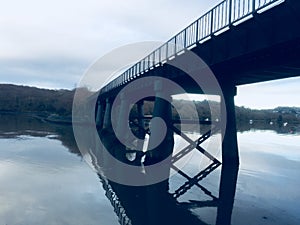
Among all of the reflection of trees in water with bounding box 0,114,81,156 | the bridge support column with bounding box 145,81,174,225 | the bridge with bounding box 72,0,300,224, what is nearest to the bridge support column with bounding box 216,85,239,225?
the bridge with bounding box 72,0,300,224

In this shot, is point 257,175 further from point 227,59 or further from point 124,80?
point 124,80

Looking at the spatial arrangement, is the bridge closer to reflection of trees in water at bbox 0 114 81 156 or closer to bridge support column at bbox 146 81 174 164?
bridge support column at bbox 146 81 174 164

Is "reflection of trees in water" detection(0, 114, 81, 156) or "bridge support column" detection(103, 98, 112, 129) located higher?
"bridge support column" detection(103, 98, 112, 129)

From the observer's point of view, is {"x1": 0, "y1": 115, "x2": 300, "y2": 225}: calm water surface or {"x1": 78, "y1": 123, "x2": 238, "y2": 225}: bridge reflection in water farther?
{"x1": 78, "y1": 123, "x2": 238, "y2": 225}: bridge reflection in water

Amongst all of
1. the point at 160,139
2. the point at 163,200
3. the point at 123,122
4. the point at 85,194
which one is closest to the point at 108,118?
the point at 123,122

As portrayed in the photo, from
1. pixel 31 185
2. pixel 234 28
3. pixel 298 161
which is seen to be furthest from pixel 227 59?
pixel 298 161

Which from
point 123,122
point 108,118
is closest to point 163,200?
point 123,122

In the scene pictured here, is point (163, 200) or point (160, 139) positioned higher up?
point (160, 139)

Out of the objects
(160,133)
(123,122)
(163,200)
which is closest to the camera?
(163,200)

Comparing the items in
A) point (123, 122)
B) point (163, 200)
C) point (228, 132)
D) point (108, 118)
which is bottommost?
point (163, 200)

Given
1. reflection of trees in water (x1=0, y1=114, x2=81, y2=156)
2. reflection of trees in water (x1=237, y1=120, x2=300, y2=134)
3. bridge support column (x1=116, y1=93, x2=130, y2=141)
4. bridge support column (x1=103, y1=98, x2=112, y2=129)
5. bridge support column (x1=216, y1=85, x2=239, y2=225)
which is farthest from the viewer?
reflection of trees in water (x1=237, y1=120, x2=300, y2=134)

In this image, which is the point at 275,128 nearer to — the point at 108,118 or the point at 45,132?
the point at 108,118

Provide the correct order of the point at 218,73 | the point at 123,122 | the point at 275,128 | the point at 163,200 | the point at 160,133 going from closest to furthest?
1. the point at 163,200
2. the point at 218,73
3. the point at 160,133
4. the point at 123,122
5. the point at 275,128

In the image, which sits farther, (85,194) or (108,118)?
(108,118)
